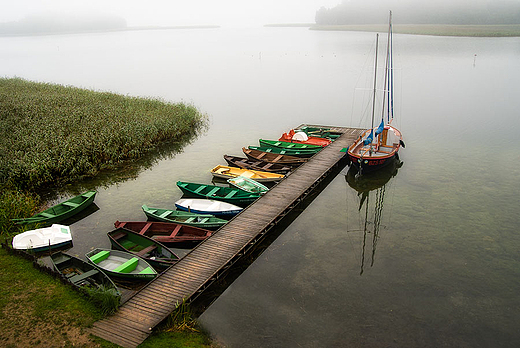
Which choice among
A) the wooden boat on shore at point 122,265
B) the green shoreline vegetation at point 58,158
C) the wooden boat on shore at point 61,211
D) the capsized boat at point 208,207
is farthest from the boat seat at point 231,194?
the green shoreline vegetation at point 58,158

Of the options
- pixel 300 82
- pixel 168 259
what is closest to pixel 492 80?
pixel 300 82

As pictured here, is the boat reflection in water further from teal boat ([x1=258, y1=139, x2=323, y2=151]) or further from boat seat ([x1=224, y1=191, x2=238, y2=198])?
boat seat ([x1=224, y1=191, x2=238, y2=198])

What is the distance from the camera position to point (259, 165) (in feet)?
99.3

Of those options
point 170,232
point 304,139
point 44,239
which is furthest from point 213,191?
point 304,139

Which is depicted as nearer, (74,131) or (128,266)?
(128,266)

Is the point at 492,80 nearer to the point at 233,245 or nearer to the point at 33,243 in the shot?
the point at 233,245

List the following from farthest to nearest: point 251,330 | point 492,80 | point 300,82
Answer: point 300,82 < point 492,80 < point 251,330

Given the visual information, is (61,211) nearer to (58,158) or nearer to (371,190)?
(58,158)

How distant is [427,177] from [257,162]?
12865mm

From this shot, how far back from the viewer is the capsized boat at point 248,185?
84.7ft

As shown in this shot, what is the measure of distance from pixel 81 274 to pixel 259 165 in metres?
16.0

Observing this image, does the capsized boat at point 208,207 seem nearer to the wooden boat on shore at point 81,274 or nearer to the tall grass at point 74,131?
the wooden boat on shore at point 81,274

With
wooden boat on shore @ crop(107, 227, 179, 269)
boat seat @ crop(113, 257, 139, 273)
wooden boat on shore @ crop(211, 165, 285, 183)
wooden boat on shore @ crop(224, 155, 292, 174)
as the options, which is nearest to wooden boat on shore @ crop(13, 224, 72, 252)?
wooden boat on shore @ crop(107, 227, 179, 269)

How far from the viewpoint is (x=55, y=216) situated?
22312mm
